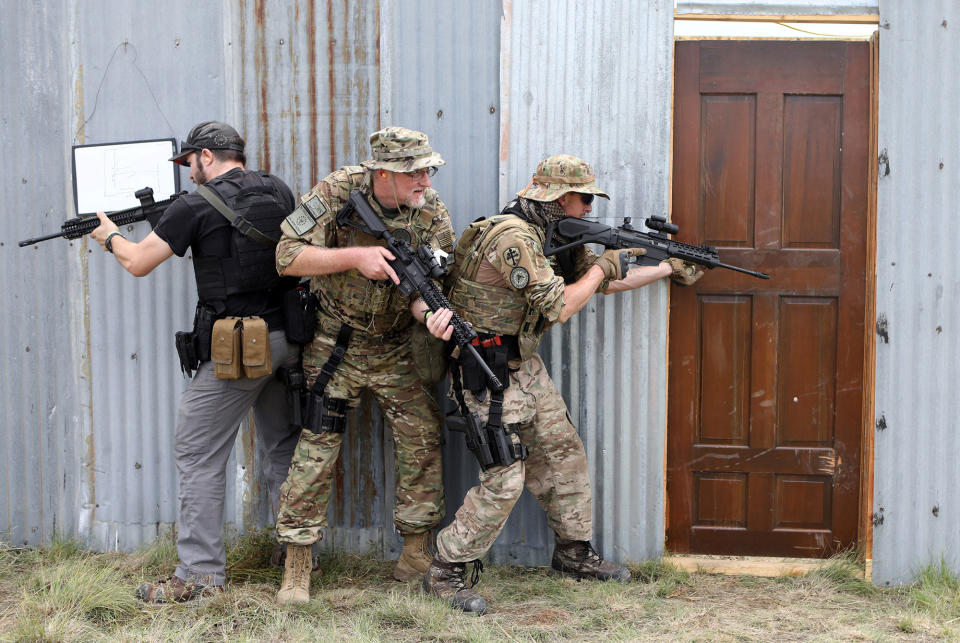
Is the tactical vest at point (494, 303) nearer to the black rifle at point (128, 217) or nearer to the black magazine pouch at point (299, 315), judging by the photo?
the black magazine pouch at point (299, 315)

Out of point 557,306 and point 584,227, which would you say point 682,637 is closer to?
point 557,306

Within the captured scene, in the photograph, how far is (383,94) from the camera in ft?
14.5

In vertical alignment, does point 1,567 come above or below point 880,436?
below

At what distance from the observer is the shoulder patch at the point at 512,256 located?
12.2 ft

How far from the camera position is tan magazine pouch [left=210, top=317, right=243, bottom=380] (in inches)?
150

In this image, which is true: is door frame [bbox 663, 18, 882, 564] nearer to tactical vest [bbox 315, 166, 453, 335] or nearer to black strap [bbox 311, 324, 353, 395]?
tactical vest [bbox 315, 166, 453, 335]

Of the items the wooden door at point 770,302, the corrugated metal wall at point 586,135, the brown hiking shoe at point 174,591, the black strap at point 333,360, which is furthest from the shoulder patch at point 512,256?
the brown hiking shoe at point 174,591

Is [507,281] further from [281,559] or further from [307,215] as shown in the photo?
[281,559]

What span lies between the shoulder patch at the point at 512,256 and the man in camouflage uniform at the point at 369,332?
1.39ft

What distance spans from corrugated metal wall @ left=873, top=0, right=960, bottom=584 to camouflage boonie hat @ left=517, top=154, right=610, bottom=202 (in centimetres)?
149

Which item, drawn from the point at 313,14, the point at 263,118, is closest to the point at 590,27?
the point at 313,14

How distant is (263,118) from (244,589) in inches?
95.4

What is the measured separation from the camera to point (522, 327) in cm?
390

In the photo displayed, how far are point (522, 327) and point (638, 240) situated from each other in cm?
72
